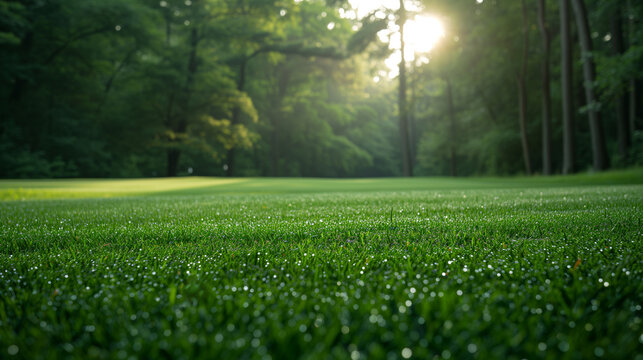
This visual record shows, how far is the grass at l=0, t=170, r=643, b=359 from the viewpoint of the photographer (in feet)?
3.86

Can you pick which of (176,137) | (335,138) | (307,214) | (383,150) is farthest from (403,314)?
(383,150)

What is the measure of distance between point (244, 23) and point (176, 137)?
513 inches

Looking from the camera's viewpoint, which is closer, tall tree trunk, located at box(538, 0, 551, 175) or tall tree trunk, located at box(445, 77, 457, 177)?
tall tree trunk, located at box(538, 0, 551, 175)

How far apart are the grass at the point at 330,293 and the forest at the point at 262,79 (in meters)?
18.8

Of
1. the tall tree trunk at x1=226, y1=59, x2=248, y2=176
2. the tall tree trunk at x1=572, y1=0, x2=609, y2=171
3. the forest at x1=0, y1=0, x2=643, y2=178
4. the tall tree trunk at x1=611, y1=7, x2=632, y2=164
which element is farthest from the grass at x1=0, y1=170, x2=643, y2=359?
the tall tree trunk at x1=226, y1=59, x2=248, y2=176

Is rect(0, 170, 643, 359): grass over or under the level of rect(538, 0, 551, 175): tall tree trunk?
under

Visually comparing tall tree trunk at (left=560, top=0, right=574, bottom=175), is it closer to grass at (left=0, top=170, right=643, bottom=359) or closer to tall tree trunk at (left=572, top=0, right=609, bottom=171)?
tall tree trunk at (left=572, top=0, right=609, bottom=171)

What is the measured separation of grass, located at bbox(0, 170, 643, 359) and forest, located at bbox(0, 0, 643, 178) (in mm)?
18816

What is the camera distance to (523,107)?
74.2 ft

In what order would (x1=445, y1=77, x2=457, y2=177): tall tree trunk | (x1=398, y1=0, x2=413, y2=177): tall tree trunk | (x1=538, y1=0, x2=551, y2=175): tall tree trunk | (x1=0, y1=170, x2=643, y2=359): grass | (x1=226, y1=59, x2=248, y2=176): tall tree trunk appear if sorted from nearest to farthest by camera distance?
1. (x1=0, y1=170, x2=643, y2=359): grass
2. (x1=538, y1=0, x2=551, y2=175): tall tree trunk
3. (x1=398, y1=0, x2=413, y2=177): tall tree trunk
4. (x1=445, y1=77, x2=457, y2=177): tall tree trunk
5. (x1=226, y1=59, x2=248, y2=176): tall tree trunk

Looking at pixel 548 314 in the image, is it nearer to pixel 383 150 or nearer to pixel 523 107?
pixel 523 107

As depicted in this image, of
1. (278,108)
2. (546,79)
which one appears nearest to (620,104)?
(546,79)

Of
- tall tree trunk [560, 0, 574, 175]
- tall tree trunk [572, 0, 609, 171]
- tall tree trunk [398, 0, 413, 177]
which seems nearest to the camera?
tall tree trunk [572, 0, 609, 171]

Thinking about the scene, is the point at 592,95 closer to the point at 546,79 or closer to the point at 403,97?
the point at 546,79
